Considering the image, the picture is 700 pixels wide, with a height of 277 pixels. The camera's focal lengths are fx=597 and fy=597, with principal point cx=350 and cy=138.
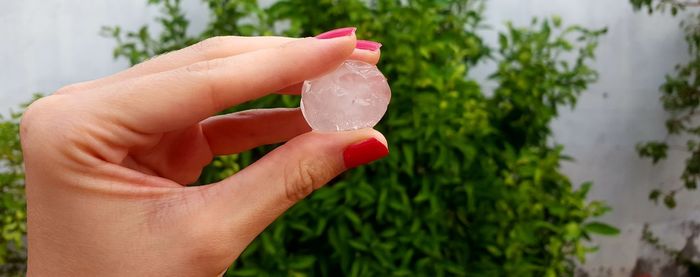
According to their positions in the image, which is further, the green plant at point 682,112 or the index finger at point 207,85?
the green plant at point 682,112

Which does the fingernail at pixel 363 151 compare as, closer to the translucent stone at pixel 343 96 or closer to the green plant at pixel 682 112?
the translucent stone at pixel 343 96

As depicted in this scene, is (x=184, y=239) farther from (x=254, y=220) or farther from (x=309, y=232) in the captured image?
(x=309, y=232)

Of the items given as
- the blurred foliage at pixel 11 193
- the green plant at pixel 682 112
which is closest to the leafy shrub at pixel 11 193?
the blurred foliage at pixel 11 193

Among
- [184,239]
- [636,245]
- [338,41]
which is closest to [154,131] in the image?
[184,239]

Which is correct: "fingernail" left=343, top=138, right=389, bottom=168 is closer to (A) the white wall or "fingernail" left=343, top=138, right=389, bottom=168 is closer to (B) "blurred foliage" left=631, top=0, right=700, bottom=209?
(A) the white wall

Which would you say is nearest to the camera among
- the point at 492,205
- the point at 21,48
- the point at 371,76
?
the point at 371,76

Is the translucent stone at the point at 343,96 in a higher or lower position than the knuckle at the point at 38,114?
higher
